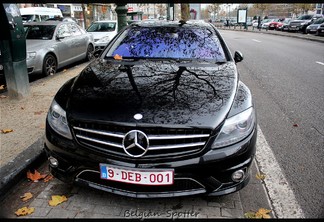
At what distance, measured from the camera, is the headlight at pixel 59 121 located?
2590 mm

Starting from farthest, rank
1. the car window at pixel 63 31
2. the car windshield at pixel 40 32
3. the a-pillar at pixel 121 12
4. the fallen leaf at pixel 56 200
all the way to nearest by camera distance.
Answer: the a-pillar at pixel 121 12 < the car window at pixel 63 31 < the car windshield at pixel 40 32 < the fallen leaf at pixel 56 200

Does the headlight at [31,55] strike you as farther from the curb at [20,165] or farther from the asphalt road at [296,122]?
the asphalt road at [296,122]

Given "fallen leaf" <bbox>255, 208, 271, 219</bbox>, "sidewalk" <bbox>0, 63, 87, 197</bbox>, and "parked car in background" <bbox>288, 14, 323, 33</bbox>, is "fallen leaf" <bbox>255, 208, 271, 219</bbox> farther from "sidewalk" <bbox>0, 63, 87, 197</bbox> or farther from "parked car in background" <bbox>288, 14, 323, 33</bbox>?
"parked car in background" <bbox>288, 14, 323, 33</bbox>

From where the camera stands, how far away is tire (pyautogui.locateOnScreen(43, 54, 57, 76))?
806 cm

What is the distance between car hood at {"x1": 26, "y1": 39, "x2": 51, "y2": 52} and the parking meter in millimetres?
2186

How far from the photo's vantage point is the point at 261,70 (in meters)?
9.47

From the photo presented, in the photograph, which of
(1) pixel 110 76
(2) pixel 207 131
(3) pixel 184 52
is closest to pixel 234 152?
(2) pixel 207 131

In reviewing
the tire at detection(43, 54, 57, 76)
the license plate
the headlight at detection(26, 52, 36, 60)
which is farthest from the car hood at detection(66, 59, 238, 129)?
the tire at detection(43, 54, 57, 76)

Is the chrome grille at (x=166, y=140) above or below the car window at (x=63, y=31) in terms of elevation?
below

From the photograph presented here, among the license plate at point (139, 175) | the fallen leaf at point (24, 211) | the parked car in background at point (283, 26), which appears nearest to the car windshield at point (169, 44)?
the license plate at point (139, 175)

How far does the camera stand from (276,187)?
3.03 meters

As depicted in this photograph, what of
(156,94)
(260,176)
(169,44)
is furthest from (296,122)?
(156,94)

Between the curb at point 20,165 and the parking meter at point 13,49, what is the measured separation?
2.45 meters

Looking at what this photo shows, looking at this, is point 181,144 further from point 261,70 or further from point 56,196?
point 261,70
